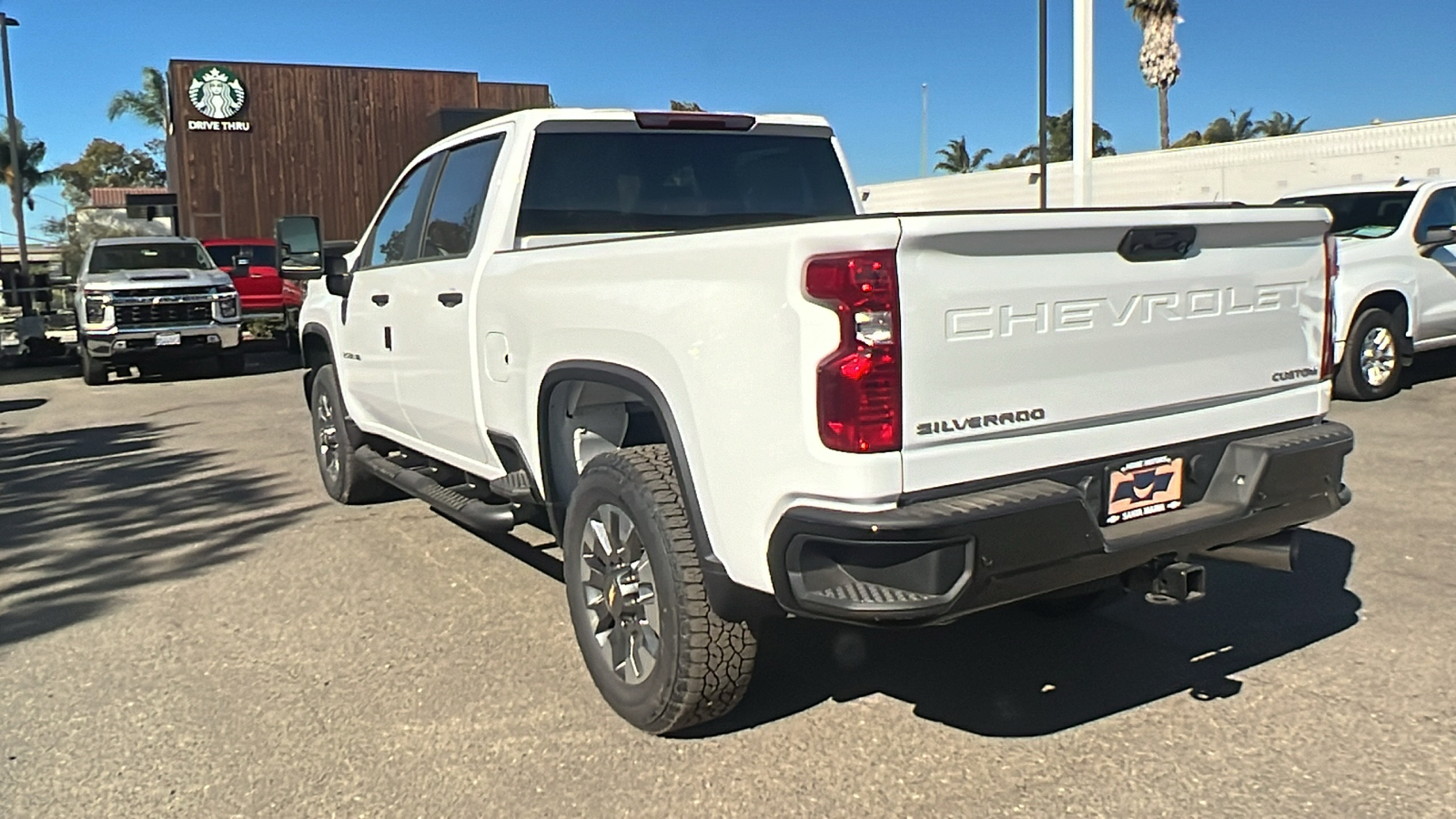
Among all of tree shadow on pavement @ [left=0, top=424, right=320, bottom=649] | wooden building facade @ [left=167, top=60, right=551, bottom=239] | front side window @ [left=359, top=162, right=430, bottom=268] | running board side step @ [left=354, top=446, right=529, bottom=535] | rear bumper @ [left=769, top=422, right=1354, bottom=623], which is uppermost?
wooden building facade @ [left=167, top=60, right=551, bottom=239]

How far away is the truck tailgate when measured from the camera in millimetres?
2893

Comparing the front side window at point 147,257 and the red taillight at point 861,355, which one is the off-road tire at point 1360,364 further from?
the front side window at point 147,257

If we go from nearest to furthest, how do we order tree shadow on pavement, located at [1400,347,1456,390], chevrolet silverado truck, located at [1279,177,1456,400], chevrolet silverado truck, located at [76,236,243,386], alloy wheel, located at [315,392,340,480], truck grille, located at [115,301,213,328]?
alloy wheel, located at [315,392,340,480], chevrolet silverado truck, located at [1279,177,1456,400], tree shadow on pavement, located at [1400,347,1456,390], chevrolet silverado truck, located at [76,236,243,386], truck grille, located at [115,301,213,328]

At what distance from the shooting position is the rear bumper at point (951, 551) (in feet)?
9.30

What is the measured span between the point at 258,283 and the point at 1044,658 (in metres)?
18.1

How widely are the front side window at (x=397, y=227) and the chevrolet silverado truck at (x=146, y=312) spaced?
9800 millimetres

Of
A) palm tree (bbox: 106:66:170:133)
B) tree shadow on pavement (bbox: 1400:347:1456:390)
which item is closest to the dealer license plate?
tree shadow on pavement (bbox: 1400:347:1456:390)

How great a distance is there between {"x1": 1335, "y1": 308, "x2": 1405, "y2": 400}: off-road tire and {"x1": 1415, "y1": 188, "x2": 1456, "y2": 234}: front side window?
0.74 metres

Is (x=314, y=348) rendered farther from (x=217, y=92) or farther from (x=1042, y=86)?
(x=217, y=92)

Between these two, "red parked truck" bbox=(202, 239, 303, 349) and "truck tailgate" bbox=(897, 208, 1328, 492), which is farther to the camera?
"red parked truck" bbox=(202, 239, 303, 349)

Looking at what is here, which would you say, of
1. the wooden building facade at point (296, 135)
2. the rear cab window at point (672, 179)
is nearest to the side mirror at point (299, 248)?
the rear cab window at point (672, 179)

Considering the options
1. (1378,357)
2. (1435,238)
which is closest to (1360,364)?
(1378,357)

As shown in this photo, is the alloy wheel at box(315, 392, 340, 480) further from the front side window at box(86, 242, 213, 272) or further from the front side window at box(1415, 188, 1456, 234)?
the front side window at box(86, 242, 213, 272)

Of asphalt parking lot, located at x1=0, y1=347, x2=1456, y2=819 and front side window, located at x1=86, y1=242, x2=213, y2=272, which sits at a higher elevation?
front side window, located at x1=86, y1=242, x2=213, y2=272
